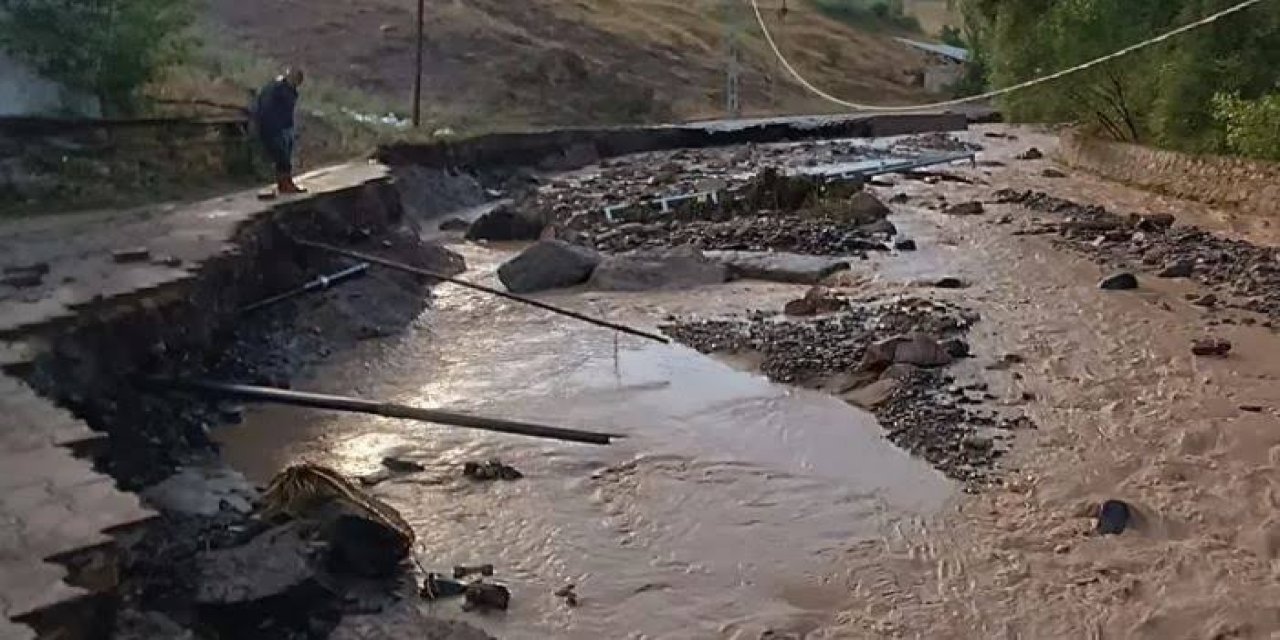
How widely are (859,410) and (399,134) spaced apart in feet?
55.5

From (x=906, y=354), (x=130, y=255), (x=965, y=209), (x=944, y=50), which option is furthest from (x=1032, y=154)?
(x=944, y=50)

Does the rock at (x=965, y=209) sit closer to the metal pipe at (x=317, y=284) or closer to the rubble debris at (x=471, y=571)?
the metal pipe at (x=317, y=284)

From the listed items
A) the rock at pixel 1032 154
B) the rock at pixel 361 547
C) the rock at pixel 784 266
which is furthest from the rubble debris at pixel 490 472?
the rock at pixel 1032 154

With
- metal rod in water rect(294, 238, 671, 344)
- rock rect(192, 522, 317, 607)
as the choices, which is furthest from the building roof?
rock rect(192, 522, 317, 607)

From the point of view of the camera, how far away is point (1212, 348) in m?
12.9

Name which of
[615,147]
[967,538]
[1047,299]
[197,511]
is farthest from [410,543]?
[615,147]

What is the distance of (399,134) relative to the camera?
2673 centimetres

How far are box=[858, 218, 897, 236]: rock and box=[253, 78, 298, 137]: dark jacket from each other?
27.1 feet

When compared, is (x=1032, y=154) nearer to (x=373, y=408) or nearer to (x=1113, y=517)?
(x=1113, y=517)

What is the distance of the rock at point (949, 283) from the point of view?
55.1 ft

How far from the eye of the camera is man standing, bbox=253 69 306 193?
1642cm

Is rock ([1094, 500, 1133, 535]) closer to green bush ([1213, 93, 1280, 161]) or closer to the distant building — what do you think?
green bush ([1213, 93, 1280, 161])

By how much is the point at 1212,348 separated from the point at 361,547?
8.50 m

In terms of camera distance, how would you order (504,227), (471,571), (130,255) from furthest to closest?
1. (504,227)
2. (130,255)
3. (471,571)
